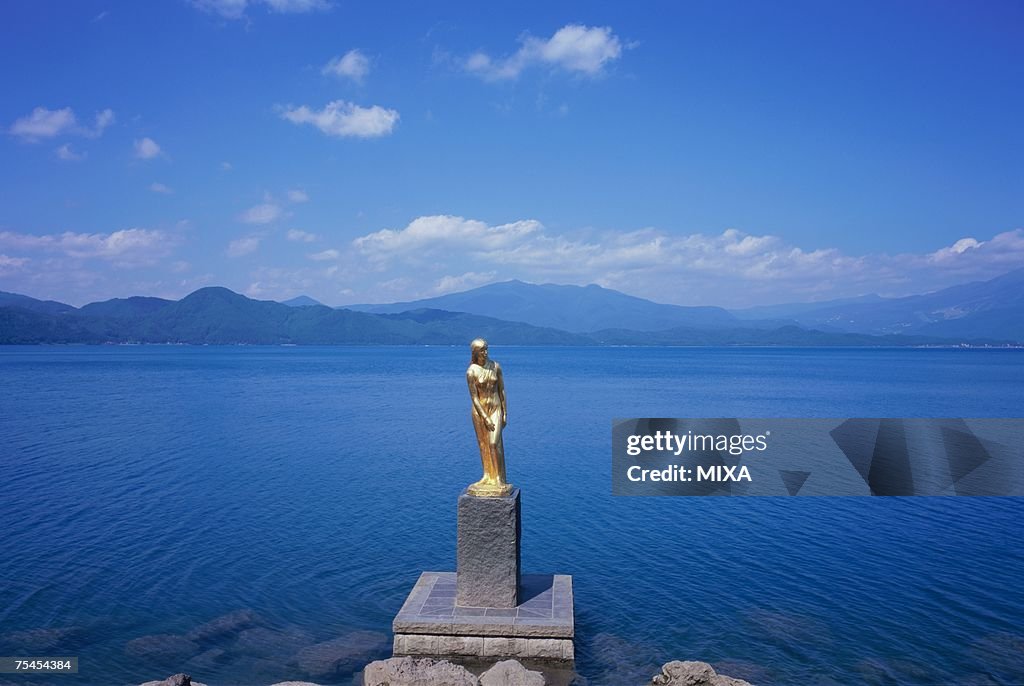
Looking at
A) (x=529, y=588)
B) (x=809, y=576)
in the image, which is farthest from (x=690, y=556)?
(x=529, y=588)

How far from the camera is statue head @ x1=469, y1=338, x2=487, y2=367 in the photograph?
427 inches

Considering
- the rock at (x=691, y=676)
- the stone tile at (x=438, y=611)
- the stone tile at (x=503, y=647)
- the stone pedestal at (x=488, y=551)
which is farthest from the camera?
the stone pedestal at (x=488, y=551)

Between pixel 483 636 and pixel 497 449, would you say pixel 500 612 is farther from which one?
pixel 497 449

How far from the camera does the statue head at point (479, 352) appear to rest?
427 inches

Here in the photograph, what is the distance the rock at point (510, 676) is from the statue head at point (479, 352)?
432 centimetres

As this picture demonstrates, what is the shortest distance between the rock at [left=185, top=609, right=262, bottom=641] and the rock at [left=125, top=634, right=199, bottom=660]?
0.19 meters

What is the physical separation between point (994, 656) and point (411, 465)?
19652mm

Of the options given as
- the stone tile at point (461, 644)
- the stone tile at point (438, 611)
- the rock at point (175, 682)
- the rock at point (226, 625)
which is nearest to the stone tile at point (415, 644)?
the stone tile at point (461, 644)

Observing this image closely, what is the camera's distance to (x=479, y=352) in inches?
433

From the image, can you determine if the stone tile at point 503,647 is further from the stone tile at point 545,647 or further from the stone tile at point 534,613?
the stone tile at point 534,613

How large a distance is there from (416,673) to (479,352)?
15.0 feet

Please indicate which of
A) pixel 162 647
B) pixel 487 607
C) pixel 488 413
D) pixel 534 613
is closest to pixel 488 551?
pixel 487 607

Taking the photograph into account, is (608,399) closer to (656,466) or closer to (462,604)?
(656,466)

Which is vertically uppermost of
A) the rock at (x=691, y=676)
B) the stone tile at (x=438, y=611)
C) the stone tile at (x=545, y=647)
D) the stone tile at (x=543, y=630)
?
the stone tile at (x=438, y=611)
